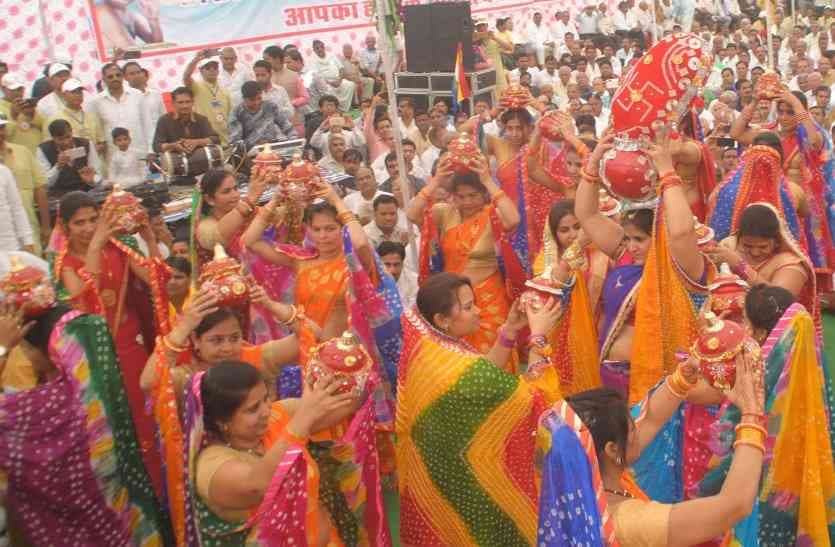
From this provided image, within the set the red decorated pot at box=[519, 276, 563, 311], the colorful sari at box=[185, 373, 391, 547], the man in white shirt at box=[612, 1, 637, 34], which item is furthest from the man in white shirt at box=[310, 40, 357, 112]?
the colorful sari at box=[185, 373, 391, 547]

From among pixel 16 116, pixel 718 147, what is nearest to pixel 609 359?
pixel 718 147

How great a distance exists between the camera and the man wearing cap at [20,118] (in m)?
7.57

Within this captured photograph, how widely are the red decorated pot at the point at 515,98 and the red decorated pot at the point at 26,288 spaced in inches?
107

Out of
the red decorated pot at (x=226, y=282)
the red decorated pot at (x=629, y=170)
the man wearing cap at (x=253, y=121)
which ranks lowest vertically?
the man wearing cap at (x=253, y=121)

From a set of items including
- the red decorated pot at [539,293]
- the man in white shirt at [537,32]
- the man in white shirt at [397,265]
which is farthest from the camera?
the man in white shirt at [537,32]

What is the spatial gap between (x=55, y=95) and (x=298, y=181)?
473 cm

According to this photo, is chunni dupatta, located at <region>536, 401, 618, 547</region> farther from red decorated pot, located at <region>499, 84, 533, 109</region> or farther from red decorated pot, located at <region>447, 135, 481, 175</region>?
red decorated pot, located at <region>499, 84, 533, 109</region>

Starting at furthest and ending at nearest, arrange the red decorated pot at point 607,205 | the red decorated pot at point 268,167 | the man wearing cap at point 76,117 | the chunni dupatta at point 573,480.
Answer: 1. the man wearing cap at point 76,117
2. the red decorated pot at point 268,167
3. the red decorated pot at point 607,205
4. the chunni dupatta at point 573,480

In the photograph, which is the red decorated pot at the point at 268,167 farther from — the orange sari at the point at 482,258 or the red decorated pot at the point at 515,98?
the red decorated pot at the point at 515,98

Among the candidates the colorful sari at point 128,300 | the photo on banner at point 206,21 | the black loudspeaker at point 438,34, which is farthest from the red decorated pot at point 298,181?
the photo on banner at point 206,21

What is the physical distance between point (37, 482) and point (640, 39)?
14464 mm

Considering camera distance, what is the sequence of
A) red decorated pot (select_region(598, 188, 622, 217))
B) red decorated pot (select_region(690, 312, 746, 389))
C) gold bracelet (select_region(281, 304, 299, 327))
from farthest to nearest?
red decorated pot (select_region(598, 188, 622, 217)), gold bracelet (select_region(281, 304, 299, 327)), red decorated pot (select_region(690, 312, 746, 389))

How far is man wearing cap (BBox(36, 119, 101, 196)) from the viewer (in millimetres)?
6887

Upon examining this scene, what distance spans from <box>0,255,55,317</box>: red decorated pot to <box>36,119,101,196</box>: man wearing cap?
4042 millimetres
